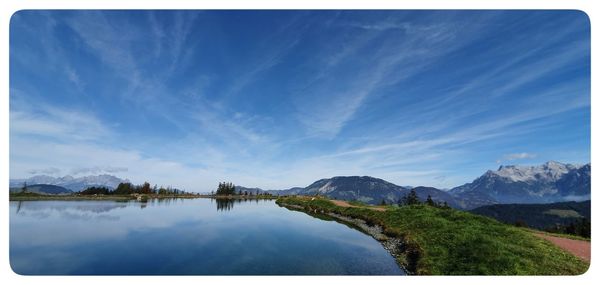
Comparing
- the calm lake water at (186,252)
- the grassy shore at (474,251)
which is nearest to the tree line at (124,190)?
the calm lake water at (186,252)

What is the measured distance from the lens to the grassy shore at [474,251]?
15422mm

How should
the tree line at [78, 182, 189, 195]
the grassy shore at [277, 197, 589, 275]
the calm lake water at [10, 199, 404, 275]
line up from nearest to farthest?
1. the grassy shore at [277, 197, 589, 275]
2. the calm lake water at [10, 199, 404, 275]
3. the tree line at [78, 182, 189, 195]

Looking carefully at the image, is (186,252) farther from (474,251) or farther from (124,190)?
(124,190)

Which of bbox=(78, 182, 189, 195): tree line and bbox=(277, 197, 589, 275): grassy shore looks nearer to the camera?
bbox=(277, 197, 589, 275): grassy shore

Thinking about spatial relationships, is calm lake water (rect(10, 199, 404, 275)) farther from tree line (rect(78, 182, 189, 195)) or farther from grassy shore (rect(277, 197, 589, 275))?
tree line (rect(78, 182, 189, 195))

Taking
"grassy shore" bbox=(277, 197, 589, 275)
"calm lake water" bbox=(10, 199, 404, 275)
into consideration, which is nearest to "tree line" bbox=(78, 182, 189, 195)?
"calm lake water" bbox=(10, 199, 404, 275)

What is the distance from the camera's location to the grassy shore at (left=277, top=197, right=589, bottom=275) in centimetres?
1542

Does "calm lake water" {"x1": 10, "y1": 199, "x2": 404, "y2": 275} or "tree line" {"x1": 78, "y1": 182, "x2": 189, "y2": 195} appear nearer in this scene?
"calm lake water" {"x1": 10, "y1": 199, "x2": 404, "y2": 275}

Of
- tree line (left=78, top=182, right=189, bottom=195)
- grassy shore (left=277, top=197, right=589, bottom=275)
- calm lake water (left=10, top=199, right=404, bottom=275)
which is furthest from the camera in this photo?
tree line (left=78, top=182, right=189, bottom=195)

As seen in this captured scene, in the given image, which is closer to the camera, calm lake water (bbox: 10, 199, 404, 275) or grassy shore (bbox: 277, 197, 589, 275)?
grassy shore (bbox: 277, 197, 589, 275)

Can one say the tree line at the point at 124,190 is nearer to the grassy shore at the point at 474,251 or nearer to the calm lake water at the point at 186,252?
the calm lake water at the point at 186,252

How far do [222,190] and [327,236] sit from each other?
137287 mm
